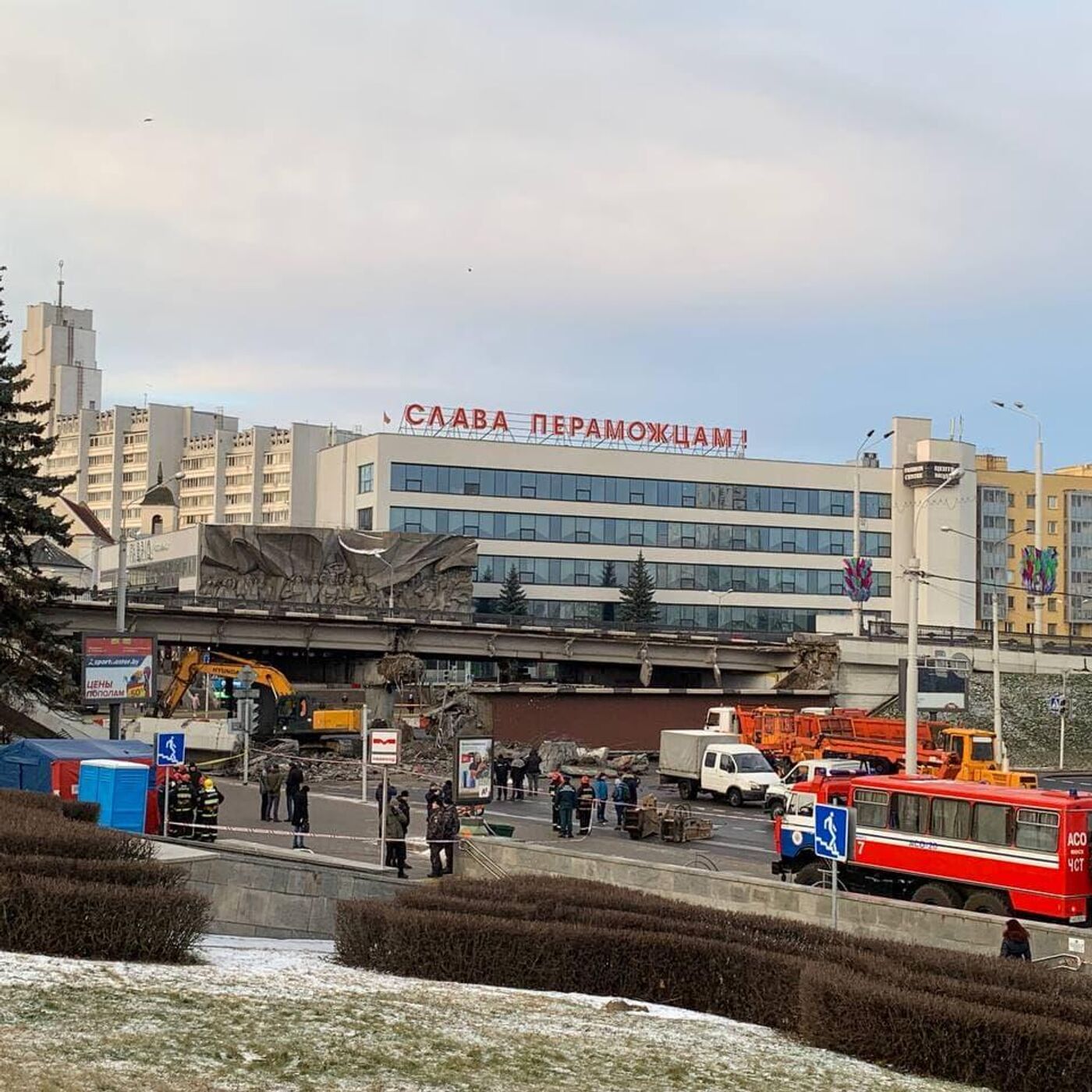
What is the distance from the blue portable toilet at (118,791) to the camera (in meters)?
27.6

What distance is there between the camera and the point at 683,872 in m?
27.1

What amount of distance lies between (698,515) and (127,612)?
50.0 meters

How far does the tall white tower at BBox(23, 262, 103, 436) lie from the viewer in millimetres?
192625

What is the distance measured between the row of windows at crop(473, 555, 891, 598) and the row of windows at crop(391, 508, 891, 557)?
4.76 ft

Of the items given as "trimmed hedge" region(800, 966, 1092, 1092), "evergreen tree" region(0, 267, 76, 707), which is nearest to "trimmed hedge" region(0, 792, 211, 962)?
"trimmed hedge" region(800, 966, 1092, 1092)

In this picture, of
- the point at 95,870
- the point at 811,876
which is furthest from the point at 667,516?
the point at 95,870

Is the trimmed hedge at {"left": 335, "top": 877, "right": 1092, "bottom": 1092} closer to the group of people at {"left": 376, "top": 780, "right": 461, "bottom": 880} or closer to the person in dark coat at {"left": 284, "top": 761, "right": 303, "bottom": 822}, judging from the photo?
the group of people at {"left": 376, "top": 780, "right": 461, "bottom": 880}

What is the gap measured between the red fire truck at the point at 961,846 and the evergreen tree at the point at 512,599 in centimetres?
7253

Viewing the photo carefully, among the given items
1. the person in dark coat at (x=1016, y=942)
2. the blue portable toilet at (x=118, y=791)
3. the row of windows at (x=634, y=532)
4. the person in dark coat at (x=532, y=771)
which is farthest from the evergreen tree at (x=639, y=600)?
the person in dark coat at (x=1016, y=942)

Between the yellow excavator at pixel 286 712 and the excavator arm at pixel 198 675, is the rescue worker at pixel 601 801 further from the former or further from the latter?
the excavator arm at pixel 198 675

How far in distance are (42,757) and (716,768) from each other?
25.3 m

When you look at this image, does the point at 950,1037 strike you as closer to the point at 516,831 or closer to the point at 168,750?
the point at 168,750

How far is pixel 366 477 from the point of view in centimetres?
10512

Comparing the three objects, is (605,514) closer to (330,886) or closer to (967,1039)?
(330,886)
